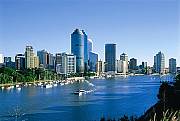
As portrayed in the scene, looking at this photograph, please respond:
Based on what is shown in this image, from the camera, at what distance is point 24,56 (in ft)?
156

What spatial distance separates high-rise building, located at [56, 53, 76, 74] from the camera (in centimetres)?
5016

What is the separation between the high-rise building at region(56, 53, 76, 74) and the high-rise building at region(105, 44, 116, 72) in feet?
48.7

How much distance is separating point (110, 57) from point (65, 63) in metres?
18.7

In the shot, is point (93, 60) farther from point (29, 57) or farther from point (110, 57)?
point (29, 57)

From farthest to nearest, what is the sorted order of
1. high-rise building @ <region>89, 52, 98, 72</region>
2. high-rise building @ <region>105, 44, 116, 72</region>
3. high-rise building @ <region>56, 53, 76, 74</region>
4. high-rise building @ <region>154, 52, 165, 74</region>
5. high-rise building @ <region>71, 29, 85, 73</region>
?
1. high-rise building @ <region>154, 52, 165, 74</region>
2. high-rise building @ <region>105, 44, 116, 72</region>
3. high-rise building @ <region>89, 52, 98, 72</region>
4. high-rise building @ <region>71, 29, 85, 73</region>
5. high-rise building @ <region>56, 53, 76, 74</region>

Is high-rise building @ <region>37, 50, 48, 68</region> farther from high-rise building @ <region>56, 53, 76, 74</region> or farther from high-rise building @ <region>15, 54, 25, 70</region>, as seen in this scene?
high-rise building @ <region>15, 54, 25, 70</region>

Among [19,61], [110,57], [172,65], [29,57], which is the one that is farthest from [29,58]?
[172,65]

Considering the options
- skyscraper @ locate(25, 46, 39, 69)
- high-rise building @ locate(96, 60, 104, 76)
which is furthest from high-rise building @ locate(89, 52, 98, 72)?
skyscraper @ locate(25, 46, 39, 69)

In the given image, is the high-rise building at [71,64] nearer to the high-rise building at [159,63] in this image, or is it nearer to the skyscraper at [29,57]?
the skyscraper at [29,57]

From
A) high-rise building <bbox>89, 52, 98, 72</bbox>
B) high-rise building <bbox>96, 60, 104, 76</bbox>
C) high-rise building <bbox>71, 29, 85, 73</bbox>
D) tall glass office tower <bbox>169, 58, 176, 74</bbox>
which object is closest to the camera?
high-rise building <bbox>71, 29, 85, 73</bbox>

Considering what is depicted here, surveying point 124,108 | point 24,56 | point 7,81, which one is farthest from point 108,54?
point 124,108

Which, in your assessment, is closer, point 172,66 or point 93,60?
point 93,60

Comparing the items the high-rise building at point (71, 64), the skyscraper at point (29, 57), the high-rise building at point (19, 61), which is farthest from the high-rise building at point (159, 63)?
the high-rise building at point (19, 61)

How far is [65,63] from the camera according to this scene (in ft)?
167
